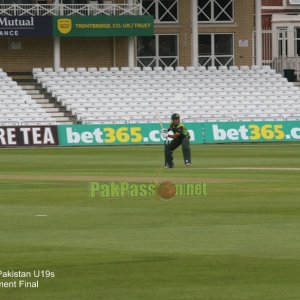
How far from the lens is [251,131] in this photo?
4988cm

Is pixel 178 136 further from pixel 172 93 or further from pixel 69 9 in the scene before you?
pixel 69 9

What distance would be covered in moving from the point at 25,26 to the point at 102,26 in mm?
3552

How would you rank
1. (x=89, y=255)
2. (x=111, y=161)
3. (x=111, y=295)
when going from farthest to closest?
1. (x=111, y=161)
2. (x=89, y=255)
3. (x=111, y=295)

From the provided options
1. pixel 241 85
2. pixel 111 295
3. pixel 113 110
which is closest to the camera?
pixel 111 295

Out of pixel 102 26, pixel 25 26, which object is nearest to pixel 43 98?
pixel 25 26

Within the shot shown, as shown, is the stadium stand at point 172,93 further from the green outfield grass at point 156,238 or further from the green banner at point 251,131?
the green outfield grass at point 156,238

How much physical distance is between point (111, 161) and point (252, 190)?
12.7m

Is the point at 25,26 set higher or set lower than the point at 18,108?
higher

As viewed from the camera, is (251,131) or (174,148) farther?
(251,131)

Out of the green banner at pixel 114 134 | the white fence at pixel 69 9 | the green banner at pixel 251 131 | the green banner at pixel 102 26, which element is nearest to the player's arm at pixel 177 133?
the green banner at pixel 114 134

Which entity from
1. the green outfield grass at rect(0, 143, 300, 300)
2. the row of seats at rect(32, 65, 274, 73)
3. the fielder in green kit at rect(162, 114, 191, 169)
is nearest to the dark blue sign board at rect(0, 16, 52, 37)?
the row of seats at rect(32, 65, 274, 73)

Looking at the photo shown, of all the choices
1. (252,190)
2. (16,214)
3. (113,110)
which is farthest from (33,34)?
(16,214)

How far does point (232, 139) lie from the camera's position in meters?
49.4

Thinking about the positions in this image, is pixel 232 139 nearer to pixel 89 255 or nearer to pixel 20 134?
pixel 20 134
